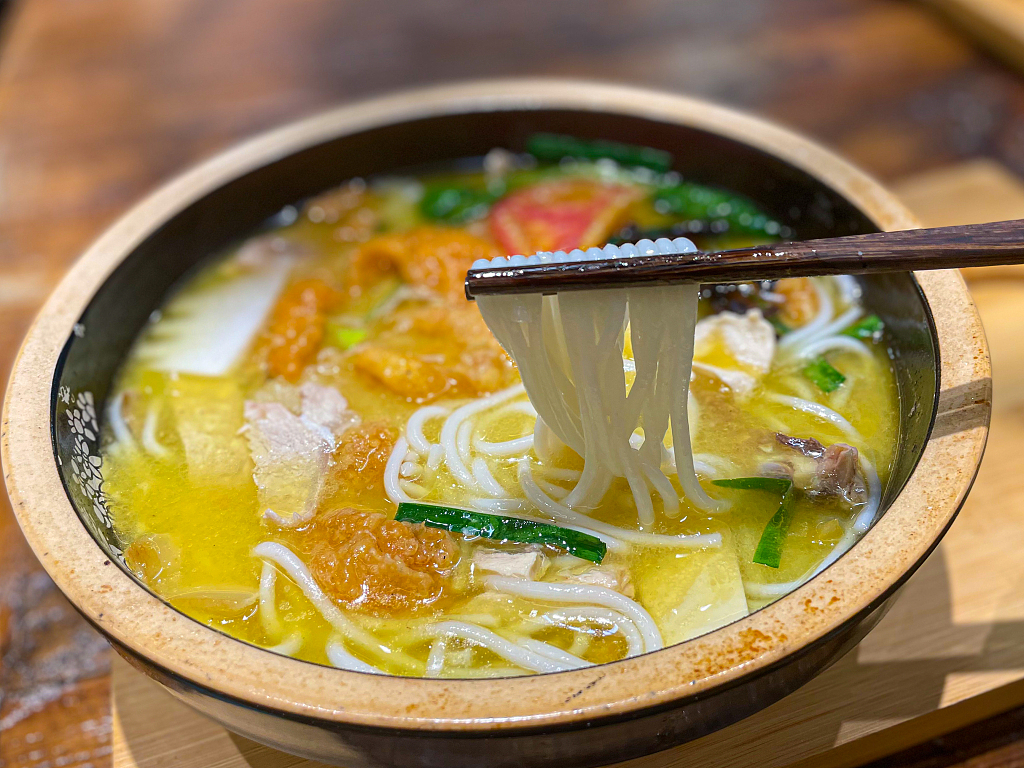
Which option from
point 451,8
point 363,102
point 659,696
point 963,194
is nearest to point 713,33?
point 451,8

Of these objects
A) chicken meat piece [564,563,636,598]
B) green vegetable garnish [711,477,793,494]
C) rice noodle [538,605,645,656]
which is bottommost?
rice noodle [538,605,645,656]

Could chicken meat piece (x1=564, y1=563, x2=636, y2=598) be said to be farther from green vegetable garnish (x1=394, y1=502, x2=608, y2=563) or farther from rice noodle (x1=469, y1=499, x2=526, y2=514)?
rice noodle (x1=469, y1=499, x2=526, y2=514)

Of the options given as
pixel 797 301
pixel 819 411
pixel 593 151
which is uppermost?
pixel 593 151

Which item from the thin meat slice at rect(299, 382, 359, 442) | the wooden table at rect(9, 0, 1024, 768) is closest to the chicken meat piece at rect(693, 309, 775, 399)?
the thin meat slice at rect(299, 382, 359, 442)

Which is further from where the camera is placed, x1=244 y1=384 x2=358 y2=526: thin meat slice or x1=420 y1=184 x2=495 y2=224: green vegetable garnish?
x1=420 y1=184 x2=495 y2=224: green vegetable garnish

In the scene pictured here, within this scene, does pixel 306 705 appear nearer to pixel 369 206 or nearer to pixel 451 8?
pixel 369 206

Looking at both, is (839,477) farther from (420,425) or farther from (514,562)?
(420,425)

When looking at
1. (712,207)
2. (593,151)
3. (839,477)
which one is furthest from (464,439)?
(593,151)
